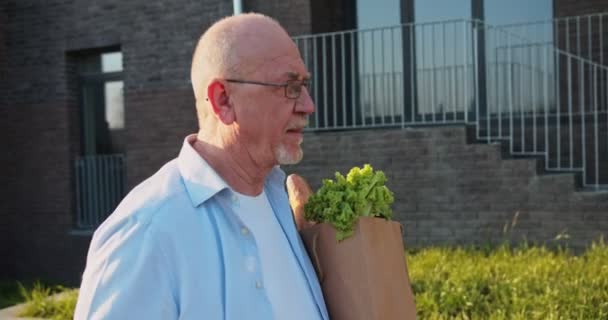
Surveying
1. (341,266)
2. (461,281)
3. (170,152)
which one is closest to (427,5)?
(170,152)

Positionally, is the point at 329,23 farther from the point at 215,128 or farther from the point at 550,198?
the point at 215,128

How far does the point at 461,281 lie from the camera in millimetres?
5008

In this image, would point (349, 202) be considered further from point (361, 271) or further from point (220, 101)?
point (220, 101)

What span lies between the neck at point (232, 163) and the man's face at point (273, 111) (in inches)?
1.0

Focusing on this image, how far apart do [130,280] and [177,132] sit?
26.4ft

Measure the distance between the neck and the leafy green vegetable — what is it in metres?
0.21

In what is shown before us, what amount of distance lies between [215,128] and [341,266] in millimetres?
467

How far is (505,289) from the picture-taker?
4.85m

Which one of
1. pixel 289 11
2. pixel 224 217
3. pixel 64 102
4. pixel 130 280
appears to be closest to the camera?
pixel 130 280

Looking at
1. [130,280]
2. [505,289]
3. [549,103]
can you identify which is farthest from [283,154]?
[549,103]

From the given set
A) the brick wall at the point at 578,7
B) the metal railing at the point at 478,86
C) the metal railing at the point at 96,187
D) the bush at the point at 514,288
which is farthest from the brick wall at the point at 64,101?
the bush at the point at 514,288

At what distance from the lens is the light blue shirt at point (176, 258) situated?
1.45m

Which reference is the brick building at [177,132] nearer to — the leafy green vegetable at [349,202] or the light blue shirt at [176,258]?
the leafy green vegetable at [349,202]

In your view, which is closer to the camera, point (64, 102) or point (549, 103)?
point (549, 103)
